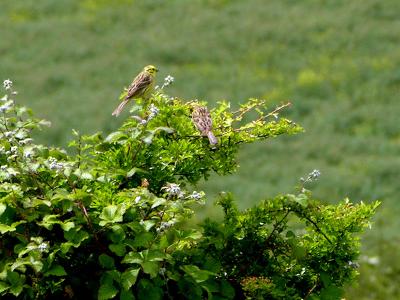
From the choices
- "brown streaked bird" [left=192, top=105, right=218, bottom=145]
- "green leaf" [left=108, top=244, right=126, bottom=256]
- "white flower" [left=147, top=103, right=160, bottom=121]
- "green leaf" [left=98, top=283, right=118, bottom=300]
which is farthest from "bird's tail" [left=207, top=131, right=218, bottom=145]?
"green leaf" [left=98, top=283, right=118, bottom=300]

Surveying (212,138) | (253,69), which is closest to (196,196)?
(212,138)

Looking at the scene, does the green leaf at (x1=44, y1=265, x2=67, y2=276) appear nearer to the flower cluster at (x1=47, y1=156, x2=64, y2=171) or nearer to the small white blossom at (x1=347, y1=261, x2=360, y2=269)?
the flower cluster at (x1=47, y1=156, x2=64, y2=171)

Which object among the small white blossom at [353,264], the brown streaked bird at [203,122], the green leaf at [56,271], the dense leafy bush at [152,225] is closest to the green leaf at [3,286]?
the dense leafy bush at [152,225]

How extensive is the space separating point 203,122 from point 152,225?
2.10 ft

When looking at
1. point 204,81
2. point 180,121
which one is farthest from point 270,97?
point 180,121

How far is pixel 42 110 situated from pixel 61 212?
17432 mm

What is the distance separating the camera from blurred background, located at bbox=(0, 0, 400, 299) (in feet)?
55.8

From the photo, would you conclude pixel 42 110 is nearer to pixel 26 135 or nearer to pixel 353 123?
pixel 353 123

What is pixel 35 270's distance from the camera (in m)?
3.00

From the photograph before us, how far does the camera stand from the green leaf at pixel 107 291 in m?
3.06

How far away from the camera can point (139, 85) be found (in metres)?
4.46

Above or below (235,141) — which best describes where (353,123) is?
below

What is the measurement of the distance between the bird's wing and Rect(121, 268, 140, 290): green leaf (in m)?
1.41

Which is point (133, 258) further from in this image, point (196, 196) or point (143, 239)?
point (196, 196)
